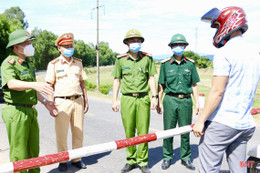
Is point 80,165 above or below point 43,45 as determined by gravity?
below

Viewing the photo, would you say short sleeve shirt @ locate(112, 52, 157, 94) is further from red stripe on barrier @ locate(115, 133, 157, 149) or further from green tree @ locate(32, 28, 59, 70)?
green tree @ locate(32, 28, 59, 70)

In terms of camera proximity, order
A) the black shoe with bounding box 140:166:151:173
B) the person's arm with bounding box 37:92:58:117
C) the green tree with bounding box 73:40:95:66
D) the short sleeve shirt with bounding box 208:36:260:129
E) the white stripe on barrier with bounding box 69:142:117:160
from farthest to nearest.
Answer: the green tree with bounding box 73:40:95:66 → the black shoe with bounding box 140:166:151:173 → the person's arm with bounding box 37:92:58:117 → the white stripe on barrier with bounding box 69:142:117:160 → the short sleeve shirt with bounding box 208:36:260:129

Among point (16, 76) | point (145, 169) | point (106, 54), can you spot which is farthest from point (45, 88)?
point (106, 54)

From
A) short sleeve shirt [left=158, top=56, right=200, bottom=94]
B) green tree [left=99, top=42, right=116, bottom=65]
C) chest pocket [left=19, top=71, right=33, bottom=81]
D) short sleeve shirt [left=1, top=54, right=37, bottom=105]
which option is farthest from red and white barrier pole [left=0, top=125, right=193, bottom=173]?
green tree [left=99, top=42, right=116, bottom=65]

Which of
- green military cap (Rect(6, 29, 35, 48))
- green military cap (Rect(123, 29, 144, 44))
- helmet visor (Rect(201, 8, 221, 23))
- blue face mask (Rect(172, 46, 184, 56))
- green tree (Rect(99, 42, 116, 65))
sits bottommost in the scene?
green tree (Rect(99, 42, 116, 65))

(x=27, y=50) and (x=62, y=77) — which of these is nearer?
(x=27, y=50)

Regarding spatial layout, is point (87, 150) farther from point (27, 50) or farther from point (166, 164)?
point (166, 164)

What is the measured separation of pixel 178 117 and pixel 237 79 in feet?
6.95

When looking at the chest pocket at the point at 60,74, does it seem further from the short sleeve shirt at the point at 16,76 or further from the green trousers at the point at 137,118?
the green trousers at the point at 137,118

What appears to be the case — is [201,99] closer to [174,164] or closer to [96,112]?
[96,112]

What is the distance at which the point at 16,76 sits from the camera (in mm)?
2984

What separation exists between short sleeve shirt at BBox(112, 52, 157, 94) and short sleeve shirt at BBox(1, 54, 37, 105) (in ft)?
4.92

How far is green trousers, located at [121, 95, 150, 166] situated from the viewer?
157 inches

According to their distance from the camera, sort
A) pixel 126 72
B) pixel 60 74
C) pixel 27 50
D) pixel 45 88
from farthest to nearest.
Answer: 1. pixel 126 72
2. pixel 60 74
3. pixel 27 50
4. pixel 45 88
